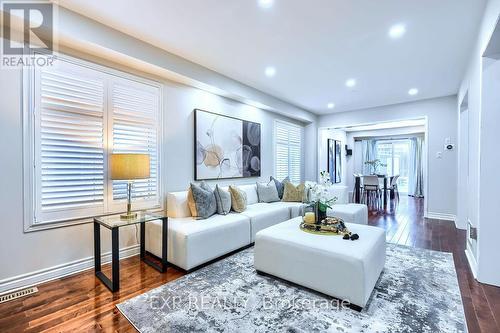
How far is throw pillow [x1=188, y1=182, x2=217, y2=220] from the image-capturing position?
10.6 ft

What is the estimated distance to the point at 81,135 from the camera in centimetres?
268

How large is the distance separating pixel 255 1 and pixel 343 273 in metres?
2.47

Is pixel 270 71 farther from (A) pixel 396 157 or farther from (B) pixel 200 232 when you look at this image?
(A) pixel 396 157

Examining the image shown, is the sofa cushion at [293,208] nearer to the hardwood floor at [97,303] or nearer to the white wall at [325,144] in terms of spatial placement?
the hardwood floor at [97,303]

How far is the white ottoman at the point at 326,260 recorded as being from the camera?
196 cm

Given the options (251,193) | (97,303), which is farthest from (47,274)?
(251,193)

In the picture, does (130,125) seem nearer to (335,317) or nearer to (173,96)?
(173,96)

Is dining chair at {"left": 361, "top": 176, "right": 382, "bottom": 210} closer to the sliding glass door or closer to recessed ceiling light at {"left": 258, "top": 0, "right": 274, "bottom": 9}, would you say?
the sliding glass door

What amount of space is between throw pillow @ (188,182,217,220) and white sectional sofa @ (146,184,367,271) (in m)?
0.09

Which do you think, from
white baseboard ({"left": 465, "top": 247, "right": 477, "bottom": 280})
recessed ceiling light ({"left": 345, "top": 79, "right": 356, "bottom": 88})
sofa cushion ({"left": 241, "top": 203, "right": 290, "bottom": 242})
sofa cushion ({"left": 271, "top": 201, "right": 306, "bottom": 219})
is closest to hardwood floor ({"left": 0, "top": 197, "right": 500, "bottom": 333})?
white baseboard ({"left": 465, "top": 247, "right": 477, "bottom": 280})

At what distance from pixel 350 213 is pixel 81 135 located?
3.79 m

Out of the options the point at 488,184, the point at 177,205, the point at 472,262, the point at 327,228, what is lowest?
the point at 472,262

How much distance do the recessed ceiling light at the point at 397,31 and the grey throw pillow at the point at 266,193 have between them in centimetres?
300

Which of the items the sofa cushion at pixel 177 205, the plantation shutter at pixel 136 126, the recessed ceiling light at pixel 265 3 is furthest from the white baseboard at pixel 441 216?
the plantation shutter at pixel 136 126
